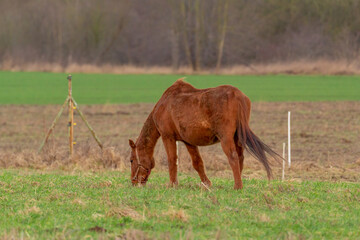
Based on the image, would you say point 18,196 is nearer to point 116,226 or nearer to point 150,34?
point 116,226

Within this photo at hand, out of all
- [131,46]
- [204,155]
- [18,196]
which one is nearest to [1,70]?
[131,46]

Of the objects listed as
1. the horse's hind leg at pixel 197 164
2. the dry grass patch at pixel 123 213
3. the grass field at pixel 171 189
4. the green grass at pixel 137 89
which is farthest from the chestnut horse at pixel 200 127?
the green grass at pixel 137 89

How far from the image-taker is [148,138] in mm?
11156

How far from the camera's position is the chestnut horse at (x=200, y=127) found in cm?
988

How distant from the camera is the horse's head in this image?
10852 mm

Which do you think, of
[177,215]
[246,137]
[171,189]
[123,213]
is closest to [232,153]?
[246,137]

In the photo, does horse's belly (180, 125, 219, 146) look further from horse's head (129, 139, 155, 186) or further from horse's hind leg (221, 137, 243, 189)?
horse's head (129, 139, 155, 186)

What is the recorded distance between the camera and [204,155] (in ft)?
50.7

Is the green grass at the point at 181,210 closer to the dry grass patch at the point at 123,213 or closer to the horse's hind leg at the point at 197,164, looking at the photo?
the dry grass patch at the point at 123,213

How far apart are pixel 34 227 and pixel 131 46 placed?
72.3 metres

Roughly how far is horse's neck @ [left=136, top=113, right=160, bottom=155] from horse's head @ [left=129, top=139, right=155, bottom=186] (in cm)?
7

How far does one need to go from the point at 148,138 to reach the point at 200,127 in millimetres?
1383

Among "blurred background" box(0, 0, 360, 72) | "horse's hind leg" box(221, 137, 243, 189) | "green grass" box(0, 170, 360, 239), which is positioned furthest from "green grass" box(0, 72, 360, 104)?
"horse's hind leg" box(221, 137, 243, 189)

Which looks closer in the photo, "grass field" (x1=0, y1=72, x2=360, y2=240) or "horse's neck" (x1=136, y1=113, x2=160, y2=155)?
"grass field" (x1=0, y1=72, x2=360, y2=240)
